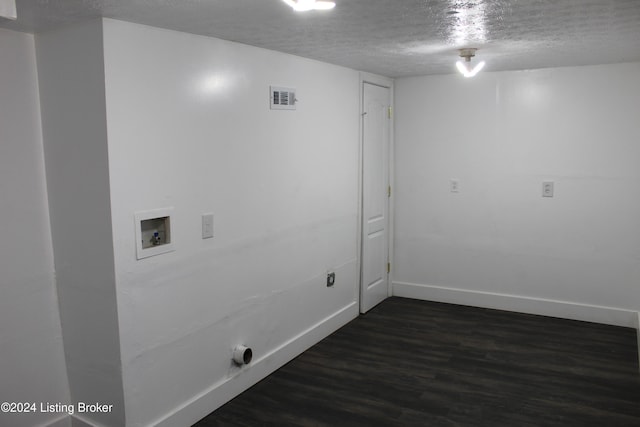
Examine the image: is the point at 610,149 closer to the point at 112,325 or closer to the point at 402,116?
the point at 402,116

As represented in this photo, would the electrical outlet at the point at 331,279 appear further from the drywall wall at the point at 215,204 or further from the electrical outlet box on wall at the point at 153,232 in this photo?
the electrical outlet box on wall at the point at 153,232

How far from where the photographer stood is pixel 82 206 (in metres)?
2.52

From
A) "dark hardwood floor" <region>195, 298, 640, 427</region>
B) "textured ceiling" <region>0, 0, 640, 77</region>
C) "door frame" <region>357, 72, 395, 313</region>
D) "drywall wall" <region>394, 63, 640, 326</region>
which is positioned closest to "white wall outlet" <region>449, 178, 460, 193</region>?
"drywall wall" <region>394, 63, 640, 326</region>

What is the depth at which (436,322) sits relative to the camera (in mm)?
4480

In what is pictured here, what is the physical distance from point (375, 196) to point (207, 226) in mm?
2249

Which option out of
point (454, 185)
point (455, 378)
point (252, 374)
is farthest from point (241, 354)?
point (454, 185)

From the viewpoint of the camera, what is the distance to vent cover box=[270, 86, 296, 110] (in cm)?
336

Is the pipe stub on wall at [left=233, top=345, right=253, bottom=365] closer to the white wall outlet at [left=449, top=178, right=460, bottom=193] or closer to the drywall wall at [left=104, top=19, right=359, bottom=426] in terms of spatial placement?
the drywall wall at [left=104, top=19, right=359, bottom=426]

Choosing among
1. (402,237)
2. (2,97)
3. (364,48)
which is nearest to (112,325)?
(2,97)

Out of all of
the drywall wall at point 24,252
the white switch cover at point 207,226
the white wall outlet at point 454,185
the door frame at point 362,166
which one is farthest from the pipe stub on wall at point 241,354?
the white wall outlet at point 454,185

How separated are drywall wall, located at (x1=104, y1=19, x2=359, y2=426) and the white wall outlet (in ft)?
4.16

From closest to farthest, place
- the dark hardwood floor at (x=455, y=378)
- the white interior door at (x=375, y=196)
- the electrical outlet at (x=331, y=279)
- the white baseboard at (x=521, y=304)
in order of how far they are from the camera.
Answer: the dark hardwood floor at (x=455, y=378)
the electrical outlet at (x=331, y=279)
the white baseboard at (x=521, y=304)
the white interior door at (x=375, y=196)

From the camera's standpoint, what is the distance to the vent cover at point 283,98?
336 cm

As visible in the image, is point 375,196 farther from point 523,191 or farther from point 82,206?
point 82,206
